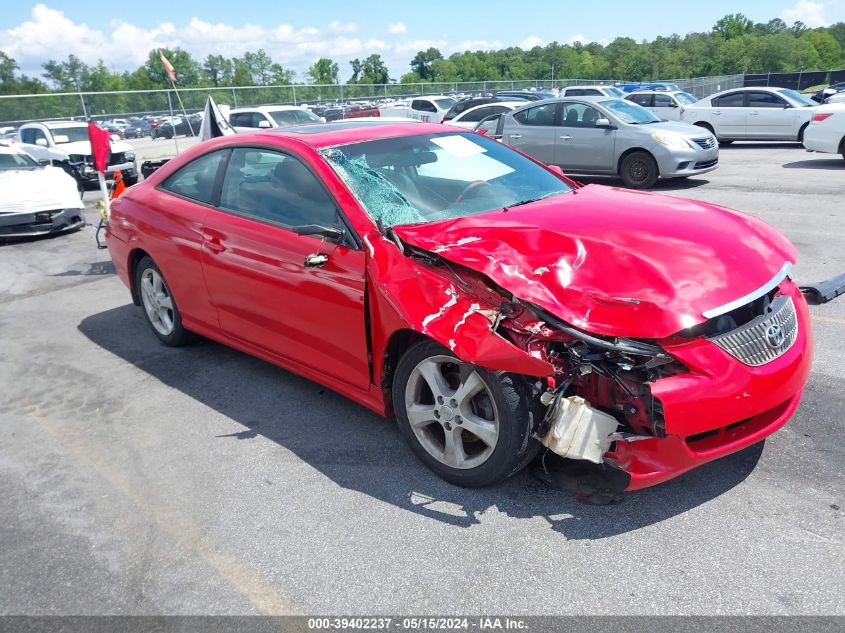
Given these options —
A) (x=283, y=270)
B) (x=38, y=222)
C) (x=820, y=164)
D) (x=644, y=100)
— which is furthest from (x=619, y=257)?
(x=644, y=100)

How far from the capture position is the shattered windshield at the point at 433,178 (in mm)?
3678

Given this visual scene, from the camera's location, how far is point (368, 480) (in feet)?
11.1

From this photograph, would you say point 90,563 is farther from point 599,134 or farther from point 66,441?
point 599,134

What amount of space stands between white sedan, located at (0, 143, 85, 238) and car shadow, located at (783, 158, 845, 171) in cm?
1307

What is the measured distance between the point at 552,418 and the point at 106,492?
230 centimetres

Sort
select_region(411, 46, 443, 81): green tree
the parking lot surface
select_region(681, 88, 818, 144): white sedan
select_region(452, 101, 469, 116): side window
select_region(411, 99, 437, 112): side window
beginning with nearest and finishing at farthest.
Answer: the parking lot surface → select_region(681, 88, 818, 144): white sedan → select_region(452, 101, 469, 116): side window → select_region(411, 99, 437, 112): side window → select_region(411, 46, 443, 81): green tree

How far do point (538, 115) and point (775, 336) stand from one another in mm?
10687

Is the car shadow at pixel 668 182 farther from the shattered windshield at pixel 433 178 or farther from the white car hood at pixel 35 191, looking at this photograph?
the white car hood at pixel 35 191

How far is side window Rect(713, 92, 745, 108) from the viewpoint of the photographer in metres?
17.3

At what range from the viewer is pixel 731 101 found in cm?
1756

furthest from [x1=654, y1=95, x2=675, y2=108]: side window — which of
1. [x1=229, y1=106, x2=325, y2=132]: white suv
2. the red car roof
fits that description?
the red car roof

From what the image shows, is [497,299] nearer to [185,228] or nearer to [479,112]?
[185,228]

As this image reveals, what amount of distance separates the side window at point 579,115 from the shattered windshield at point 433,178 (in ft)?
27.6

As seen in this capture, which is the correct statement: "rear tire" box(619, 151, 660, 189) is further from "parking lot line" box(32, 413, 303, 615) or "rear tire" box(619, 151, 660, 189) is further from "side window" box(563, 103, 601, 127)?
"parking lot line" box(32, 413, 303, 615)
